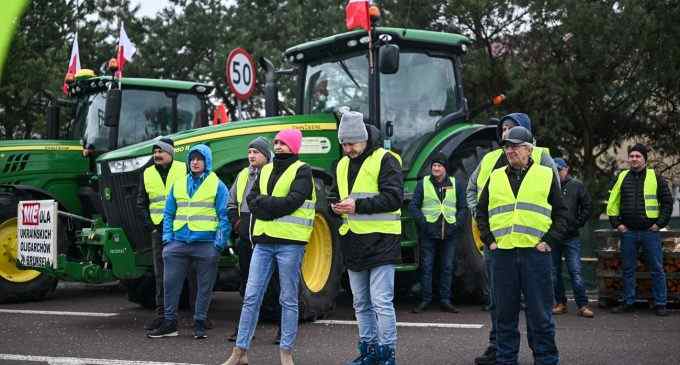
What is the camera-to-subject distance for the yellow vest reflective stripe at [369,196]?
5422mm

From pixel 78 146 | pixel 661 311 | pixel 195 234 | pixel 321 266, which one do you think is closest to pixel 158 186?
pixel 195 234

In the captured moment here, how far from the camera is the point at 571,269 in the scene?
8.53 meters

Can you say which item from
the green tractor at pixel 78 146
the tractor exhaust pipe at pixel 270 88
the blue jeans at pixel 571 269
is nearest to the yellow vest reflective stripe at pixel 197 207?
the tractor exhaust pipe at pixel 270 88

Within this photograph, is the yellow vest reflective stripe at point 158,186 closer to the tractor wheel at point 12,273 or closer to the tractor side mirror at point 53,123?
the tractor wheel at point 12,273

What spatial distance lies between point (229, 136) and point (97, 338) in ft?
7.36

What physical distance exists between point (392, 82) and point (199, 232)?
2.98 m

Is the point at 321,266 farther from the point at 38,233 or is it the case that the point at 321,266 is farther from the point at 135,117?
the point at 135,117

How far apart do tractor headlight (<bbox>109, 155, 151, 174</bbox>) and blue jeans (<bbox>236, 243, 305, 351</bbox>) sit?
2.82 m

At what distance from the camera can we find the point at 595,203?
1692 centimetres

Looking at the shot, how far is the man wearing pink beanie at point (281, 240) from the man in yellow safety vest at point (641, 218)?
419 centimetres

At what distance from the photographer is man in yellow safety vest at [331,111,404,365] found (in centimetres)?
533

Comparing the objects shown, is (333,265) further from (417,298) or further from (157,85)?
(157,85)

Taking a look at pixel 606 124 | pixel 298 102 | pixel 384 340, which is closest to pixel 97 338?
pixel 384 340

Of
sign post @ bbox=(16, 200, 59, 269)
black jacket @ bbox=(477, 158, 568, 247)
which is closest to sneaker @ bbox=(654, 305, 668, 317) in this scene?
black jacket @ bbox=(477, 158, 568, 247)
